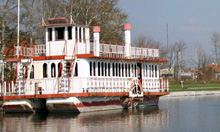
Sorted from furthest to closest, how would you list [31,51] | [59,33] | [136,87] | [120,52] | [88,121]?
1. [120,52]
2. [136,87]
3. [31,51]
4. [59,33]
5. [88,121]

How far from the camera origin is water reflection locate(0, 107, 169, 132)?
2817 centimetres

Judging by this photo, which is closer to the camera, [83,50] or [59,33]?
[83,50]

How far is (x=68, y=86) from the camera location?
34.3 meters

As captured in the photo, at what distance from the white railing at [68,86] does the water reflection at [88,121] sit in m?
1.55

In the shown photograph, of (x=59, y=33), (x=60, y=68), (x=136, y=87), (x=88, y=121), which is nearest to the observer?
(x=88, y=121)

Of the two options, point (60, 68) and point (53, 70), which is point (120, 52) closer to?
point (53, 70)

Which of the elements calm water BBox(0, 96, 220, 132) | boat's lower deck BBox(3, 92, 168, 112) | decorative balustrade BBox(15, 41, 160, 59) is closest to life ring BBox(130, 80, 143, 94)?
boat's lower deck BBox(3, 92, 168, 112)

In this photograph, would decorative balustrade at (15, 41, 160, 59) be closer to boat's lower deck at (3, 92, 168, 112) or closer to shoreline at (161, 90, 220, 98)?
boat's lower deck at (3, 92, 168, 112)

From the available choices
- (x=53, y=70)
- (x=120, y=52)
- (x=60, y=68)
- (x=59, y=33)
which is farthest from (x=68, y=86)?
(x=120, y=52)

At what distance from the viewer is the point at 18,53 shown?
122 ft

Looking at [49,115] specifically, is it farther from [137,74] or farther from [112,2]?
[112,2]

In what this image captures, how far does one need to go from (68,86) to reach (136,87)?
6.70m

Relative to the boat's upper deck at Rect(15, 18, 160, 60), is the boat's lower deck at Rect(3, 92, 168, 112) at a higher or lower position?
lower

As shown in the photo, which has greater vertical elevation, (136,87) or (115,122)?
(136,87)
